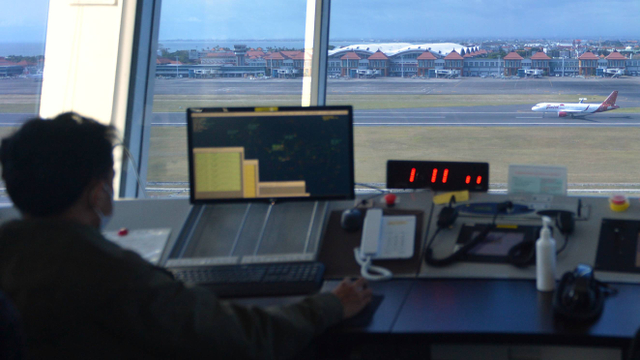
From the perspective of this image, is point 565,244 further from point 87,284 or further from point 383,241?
point 87,284

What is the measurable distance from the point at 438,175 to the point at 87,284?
132 cm

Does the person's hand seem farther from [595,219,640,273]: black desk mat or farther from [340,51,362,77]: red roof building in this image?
[340,51,362,77]: red roof building

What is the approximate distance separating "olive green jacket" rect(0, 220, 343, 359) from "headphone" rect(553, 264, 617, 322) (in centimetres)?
70

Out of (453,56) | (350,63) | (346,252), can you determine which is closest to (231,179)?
(346,252)

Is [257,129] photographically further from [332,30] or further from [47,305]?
[332,30]

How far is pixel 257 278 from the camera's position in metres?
1.36

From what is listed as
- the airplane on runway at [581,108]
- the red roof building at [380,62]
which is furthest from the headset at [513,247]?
the airplane on runway at [581,108]

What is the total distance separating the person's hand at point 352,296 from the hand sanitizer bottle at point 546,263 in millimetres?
440

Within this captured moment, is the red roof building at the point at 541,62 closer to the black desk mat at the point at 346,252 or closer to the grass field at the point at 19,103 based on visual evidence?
the black desk mat at the point at 346,252

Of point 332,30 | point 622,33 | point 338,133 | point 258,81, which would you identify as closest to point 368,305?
point 338,133

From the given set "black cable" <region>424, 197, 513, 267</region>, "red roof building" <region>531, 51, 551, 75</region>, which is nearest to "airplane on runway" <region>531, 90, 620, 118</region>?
"red roof building" <region>531, 51, 551, 75</region>

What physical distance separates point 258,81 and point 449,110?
18.9ft

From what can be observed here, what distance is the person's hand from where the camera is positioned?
3.81 feet

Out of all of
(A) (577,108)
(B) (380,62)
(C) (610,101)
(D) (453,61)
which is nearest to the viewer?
(B) (380,62)
